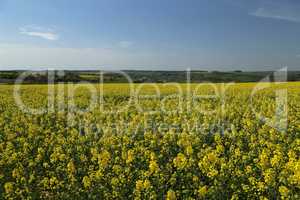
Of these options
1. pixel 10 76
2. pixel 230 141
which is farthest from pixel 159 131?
pixel 10 76

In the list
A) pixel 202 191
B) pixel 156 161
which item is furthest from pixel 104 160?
pixel 202 191

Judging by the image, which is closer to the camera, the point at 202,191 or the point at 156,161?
the point at 202,191

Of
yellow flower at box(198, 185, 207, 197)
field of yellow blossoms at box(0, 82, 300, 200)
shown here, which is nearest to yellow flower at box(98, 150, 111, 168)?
field of yellow blossoms at box(0, 82, 300, 200)

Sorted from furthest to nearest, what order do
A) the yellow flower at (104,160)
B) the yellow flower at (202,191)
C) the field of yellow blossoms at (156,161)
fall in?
the yellow flower at (104,160)
the field of yellow blossoms at (156,161)
the yellow flower at (202,191)

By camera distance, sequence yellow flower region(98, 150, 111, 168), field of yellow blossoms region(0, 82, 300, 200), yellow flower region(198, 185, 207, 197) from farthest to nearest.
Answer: yellow flower region(98, 150, 111, 168), field of yellow blossoms region(0, 82, 300, 200), yellow flower region(198, 185, 207, 197)

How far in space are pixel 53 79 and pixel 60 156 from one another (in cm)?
5554

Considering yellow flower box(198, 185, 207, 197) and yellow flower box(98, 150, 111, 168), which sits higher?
yellow flower box(98, 150, 111, 168)

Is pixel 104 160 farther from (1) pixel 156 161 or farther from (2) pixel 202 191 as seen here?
(2) pixel 202 191

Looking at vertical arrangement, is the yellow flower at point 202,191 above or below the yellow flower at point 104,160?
below

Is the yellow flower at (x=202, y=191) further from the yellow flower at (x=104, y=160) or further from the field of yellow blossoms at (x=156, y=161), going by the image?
the yellow flower at (x=104, y=160)

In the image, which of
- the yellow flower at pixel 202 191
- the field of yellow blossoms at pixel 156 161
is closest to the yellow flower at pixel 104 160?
the field of yellow blossoms at pixel 156 161

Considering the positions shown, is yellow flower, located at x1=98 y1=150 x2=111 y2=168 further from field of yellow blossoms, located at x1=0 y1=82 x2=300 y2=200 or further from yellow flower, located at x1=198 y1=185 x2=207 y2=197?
yellow flower, located at x1=198 y1=185 x2=207 y2=197

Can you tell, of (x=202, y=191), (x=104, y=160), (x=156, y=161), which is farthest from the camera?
(x=156, y=161)

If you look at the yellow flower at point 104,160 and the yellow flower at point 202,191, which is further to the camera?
the yellow flower at point 104,160
